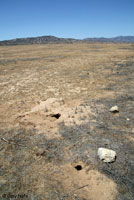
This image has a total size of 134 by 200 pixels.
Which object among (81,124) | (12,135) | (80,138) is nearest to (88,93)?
(81,124)

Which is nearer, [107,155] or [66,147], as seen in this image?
[107,155]

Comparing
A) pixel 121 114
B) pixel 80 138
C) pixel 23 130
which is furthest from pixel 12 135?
pixel 121 114

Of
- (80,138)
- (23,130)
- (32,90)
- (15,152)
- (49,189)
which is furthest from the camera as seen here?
(32,90)

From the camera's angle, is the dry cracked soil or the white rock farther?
the white rock

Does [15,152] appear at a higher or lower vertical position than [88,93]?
lower

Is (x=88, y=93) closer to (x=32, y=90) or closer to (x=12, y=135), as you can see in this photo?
(x=32, y=90)

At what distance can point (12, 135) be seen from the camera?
4.17 m

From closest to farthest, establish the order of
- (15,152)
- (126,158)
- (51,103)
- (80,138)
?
(126,158), (15,152), (80,138), (51,103)

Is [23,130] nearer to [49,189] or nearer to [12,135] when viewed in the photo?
[12,135]

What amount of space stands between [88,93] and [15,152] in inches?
180

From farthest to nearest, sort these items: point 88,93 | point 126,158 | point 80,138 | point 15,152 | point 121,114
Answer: point 88,93, point 121,114, point 80,138, point 15,152, point 126,158

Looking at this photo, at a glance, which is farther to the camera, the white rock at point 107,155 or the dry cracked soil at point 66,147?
the white rock at point 107,155

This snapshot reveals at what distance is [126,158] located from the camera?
321 cm

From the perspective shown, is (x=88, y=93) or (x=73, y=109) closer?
(x=73, y=109)
